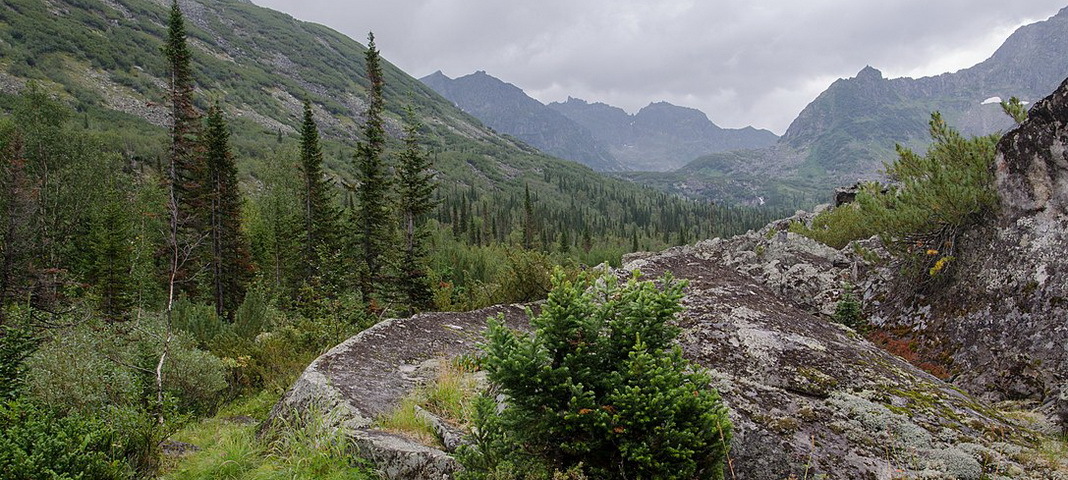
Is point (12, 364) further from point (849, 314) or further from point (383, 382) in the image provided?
point (849, 314)

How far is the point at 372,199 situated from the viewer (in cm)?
2412

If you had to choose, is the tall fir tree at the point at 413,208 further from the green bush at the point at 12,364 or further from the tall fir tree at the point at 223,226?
the tall fir tree at the point at 223,226

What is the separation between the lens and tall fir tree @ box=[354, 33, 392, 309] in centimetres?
2348

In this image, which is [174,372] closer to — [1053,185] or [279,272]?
[1053,185]

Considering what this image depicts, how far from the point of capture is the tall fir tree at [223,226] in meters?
29.4

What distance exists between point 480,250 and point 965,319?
58.0m

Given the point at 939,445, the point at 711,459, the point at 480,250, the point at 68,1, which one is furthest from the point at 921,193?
the point at 68,1

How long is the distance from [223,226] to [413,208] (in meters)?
17.5

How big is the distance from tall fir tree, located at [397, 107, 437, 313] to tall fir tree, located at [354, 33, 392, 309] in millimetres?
2596

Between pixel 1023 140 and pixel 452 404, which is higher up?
pixel 1023 140

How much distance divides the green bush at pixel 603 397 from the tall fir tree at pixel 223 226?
30.5 m

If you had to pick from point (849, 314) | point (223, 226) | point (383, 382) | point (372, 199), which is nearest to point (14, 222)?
point (223, 226)

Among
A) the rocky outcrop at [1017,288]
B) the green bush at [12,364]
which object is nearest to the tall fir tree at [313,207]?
the green bush at [12,364]

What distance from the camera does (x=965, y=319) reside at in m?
7.42
